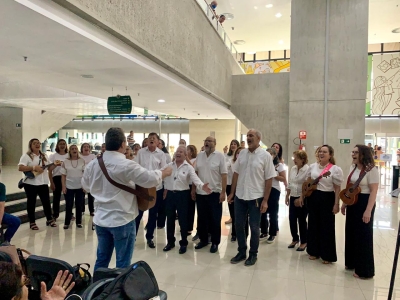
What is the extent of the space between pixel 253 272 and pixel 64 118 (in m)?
14.3

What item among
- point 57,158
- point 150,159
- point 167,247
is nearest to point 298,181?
point 167,247

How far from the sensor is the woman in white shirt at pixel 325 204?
344 centimetres

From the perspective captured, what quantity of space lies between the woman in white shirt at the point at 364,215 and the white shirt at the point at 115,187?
218 centimetres

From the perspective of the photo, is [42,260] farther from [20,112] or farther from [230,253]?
[20,112]

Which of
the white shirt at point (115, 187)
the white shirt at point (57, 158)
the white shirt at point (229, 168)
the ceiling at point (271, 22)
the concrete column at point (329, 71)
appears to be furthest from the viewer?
the ceiling at point (271, 22)

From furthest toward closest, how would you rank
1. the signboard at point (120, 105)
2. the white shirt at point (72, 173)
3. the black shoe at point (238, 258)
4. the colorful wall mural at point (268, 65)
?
the colorful wall mural at point (268, 65)
the signboard at point (120, 105)
the white shirt at point (72, 173)
the black shoe at point (238, 258)

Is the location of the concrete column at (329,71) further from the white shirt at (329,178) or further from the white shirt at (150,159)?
the white shirt at (150,159)

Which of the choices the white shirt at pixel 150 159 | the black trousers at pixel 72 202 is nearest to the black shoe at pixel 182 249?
the white shirt at pixel 150 159

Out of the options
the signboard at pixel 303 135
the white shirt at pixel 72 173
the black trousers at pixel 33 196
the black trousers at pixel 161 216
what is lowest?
the black trousers at pixel 161 216

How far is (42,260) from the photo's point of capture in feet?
6.11

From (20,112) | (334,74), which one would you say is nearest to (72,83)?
(334,74)

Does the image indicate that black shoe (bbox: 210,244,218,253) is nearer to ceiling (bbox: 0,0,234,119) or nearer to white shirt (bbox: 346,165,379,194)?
white shirt (bbox: 346,165,379,194)

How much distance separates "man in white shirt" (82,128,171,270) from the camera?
7.30 ft

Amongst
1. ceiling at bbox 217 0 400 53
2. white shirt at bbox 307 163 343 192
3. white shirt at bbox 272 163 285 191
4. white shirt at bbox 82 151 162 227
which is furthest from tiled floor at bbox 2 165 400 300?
ceiling at bbox 217 0 400 53
